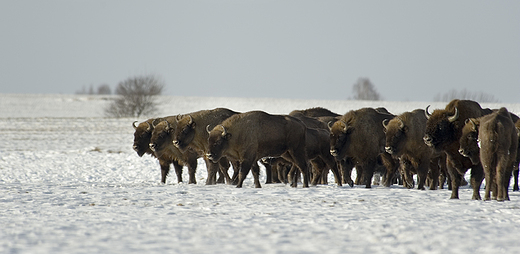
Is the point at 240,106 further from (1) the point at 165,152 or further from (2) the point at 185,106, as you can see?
(1) the point at 165,152

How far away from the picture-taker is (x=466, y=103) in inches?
466

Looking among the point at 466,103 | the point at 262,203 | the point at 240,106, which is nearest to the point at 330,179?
the point at 466,103

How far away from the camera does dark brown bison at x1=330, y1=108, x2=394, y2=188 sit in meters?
13.7

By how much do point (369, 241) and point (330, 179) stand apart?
12510 millimetres

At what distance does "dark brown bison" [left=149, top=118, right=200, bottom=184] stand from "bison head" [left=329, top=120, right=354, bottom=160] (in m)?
4.32

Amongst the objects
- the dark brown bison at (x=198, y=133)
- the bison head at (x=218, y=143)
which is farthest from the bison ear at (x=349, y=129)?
the dark brown bison at (x=198, y=133)

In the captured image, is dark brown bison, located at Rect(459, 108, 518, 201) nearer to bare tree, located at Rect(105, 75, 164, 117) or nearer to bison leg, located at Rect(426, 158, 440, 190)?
bison leg, located at Rect(426, 158, 440, 190)

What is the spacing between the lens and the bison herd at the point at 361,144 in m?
10.4

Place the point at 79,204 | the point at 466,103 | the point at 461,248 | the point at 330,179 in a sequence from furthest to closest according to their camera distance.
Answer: the point at 330,179 → the point at 466,103 → the point at 79,204 → the point at 461,248

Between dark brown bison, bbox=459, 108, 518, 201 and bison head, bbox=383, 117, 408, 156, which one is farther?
bison head, bbox=383, 117, 408, 156

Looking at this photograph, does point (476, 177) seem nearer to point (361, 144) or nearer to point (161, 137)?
point (361, 144)

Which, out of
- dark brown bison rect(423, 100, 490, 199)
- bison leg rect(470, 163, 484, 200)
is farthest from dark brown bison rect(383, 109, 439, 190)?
bison leg rect(470, 163, 484, 200)

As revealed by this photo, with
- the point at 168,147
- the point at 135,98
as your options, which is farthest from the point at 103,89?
the point at 168,147

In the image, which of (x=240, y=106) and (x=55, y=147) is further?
(x=240, y=106)
